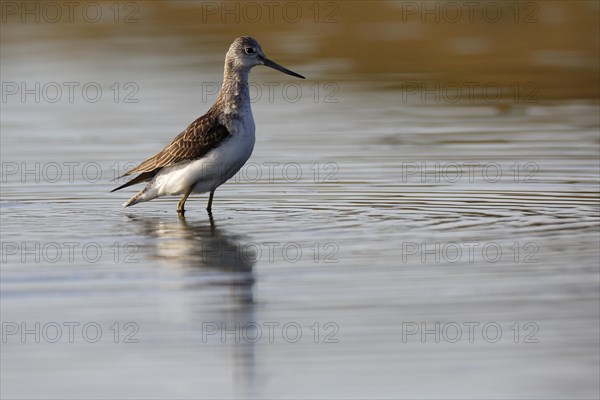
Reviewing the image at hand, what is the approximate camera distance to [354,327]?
8.55 meters

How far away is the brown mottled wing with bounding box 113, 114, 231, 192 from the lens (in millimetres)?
13445

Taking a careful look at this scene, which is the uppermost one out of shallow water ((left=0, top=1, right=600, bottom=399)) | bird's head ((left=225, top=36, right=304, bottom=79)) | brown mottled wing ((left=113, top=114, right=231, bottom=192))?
bird's head ((left=225, top=36, right=304, bottom=79))

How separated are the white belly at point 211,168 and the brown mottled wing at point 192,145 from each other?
6cm

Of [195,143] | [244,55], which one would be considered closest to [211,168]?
[195,143]

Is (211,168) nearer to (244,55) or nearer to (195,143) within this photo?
(195,143)

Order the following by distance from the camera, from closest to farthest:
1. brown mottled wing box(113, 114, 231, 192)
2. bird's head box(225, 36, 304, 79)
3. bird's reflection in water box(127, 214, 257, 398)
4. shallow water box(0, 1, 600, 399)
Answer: shallow water box(0, 1, 600, 399) < bird's reflection in water box(127, 214, 257, 398) < brown mottled wing box(113, 114, 231, 192) < bird's head box(225, 36, 304, 79)

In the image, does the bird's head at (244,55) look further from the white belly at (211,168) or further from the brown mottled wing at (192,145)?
the white belly at (211,168)

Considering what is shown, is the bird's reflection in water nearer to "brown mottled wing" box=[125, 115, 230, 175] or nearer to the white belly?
the white belly

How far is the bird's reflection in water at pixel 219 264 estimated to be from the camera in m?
8.05

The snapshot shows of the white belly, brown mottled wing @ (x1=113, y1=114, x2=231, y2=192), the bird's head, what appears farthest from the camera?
the bird's head

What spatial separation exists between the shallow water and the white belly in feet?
0.98

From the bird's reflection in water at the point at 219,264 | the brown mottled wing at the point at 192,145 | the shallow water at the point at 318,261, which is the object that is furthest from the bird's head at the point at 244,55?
the bird's reflection in water at the point at 219,264

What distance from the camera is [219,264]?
1076 centimetres

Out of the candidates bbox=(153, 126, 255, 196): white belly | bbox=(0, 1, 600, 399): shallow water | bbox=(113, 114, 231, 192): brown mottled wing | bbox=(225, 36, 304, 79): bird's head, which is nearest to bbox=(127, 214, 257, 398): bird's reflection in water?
bbox=(0, 1, 600, 399): shallow water
